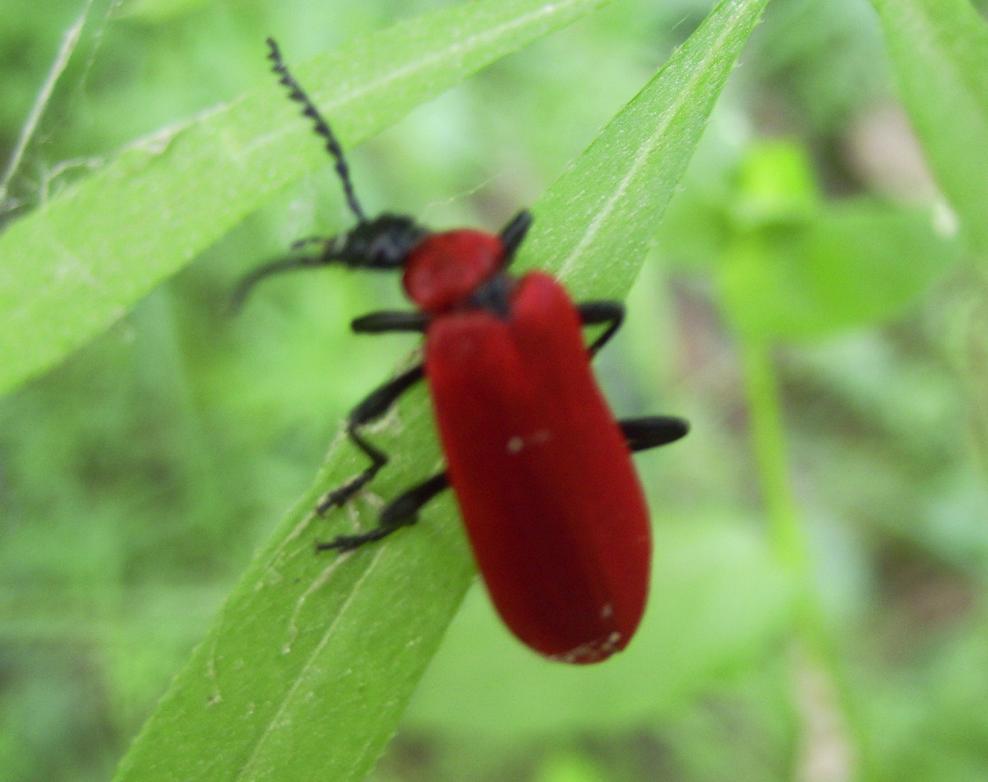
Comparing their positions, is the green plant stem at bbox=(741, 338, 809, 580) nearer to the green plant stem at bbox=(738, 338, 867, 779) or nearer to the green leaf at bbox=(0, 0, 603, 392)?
the green plant stem at bbox=(738, 338, 867, 779)

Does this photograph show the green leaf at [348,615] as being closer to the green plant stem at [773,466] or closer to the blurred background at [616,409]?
the blurred background at [616,409]

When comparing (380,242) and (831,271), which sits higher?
(380,242)

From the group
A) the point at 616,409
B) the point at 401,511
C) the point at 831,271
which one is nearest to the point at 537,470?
the point at 401,511

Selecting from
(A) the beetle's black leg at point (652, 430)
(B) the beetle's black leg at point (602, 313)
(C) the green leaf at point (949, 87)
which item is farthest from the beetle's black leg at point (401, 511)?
(C) the green leaf at point (949, 87)

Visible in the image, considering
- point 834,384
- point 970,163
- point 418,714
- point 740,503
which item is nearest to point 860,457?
point 834,384

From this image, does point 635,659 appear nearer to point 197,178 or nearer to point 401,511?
point 401,511

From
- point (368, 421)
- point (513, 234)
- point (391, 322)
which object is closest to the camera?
point (368, 421)

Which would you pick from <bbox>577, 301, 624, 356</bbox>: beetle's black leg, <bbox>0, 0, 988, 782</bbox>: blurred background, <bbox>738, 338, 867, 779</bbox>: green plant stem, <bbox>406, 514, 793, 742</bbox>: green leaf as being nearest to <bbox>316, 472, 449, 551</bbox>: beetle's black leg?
<bbox>577, 301, 624, 356</bbox>: beetle's black leg
